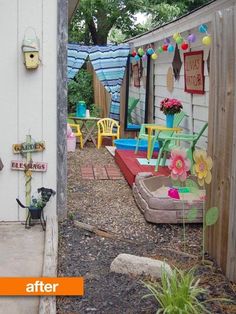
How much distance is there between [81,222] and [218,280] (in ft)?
5.38

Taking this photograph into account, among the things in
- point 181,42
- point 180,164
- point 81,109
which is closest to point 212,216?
point 180,164

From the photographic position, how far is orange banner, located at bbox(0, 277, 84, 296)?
3.07 meters

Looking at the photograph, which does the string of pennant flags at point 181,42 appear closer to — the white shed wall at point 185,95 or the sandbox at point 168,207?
the white shed wall at point 185,95

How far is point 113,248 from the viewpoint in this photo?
12.9 ft

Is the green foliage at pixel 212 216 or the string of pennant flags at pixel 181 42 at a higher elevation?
the string of pennant flags at pixel 181 42

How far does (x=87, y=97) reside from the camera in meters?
17.0

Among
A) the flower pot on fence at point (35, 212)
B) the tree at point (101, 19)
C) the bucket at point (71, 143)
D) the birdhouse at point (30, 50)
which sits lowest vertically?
the flower pot on fence at point (35, 212)

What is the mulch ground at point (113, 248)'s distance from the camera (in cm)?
295

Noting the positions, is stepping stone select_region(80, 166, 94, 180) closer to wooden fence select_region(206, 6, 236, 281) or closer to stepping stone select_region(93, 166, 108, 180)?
stepping stone select_region(93, 166, 108, 180)

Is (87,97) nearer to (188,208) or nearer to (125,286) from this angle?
(188,208)

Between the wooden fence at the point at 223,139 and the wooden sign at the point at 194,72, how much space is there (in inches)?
113

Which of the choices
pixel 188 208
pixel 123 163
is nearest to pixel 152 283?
pixel 188 208

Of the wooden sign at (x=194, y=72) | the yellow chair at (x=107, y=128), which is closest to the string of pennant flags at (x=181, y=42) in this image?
the wooden sign at (x=194, y=72)

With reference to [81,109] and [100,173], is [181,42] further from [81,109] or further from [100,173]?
[81,109]
